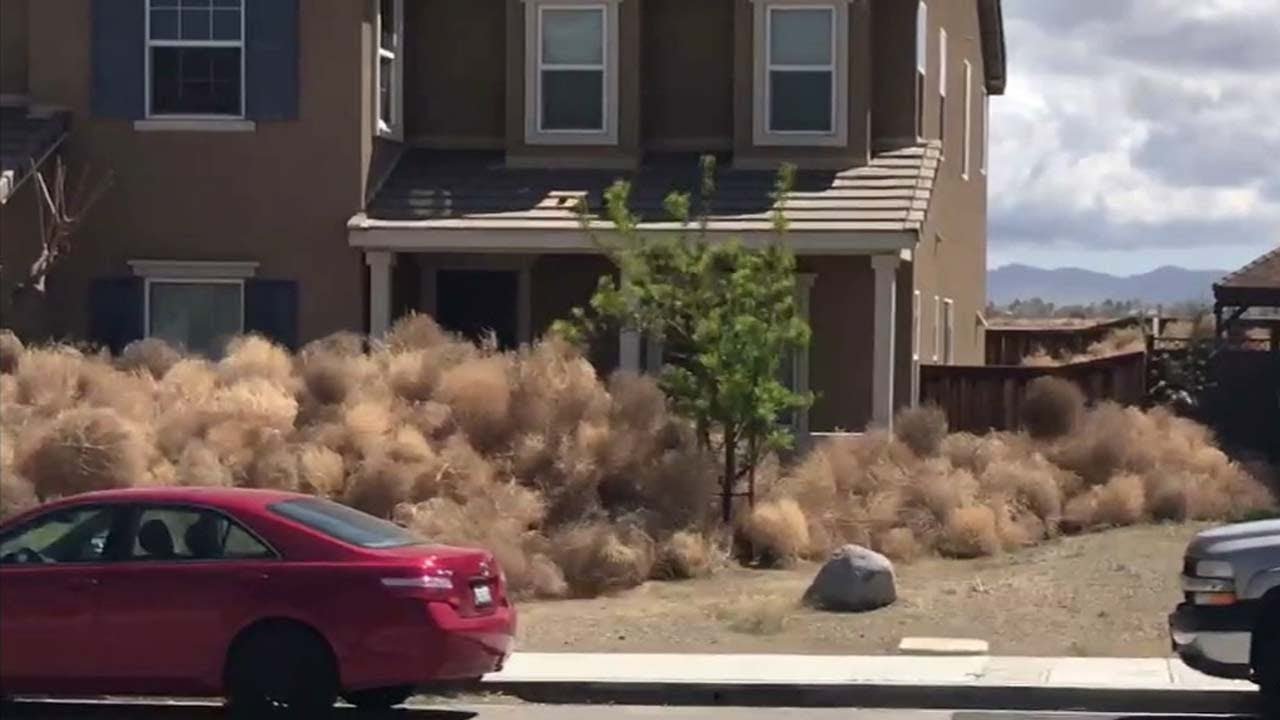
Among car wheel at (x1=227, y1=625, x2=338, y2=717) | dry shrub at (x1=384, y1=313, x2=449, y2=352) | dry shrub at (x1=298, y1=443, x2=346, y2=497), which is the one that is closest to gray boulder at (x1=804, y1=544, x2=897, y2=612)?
dry shrub at (x1=298, y1=443, x2=346, y2=497)

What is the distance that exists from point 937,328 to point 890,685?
15.5 meters

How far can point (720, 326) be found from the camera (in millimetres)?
21188

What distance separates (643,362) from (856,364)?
97.9 inches

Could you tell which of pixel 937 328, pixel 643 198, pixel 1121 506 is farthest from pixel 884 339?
pixel 937 328

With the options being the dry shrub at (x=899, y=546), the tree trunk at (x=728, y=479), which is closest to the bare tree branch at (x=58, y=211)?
the tree trunk at (x=728, y=479)

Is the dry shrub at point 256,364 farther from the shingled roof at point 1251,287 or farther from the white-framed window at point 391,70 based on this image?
the shingled roof at point 1251,287

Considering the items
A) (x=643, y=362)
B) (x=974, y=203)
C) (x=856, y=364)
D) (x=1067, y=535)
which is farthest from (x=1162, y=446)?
(x=974, y=203)

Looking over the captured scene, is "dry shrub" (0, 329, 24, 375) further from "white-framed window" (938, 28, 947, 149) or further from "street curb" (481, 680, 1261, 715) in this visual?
"white-framed window" (938, 28, 947, 149)

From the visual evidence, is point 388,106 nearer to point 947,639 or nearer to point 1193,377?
point 1193,377

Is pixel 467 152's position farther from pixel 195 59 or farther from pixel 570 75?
pixel 195 59

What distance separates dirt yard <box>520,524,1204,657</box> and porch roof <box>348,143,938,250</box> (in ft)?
16.7

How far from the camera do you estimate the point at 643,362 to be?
2573cm

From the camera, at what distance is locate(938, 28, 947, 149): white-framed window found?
96.2 ft

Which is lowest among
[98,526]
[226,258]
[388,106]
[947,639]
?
[947,639]
